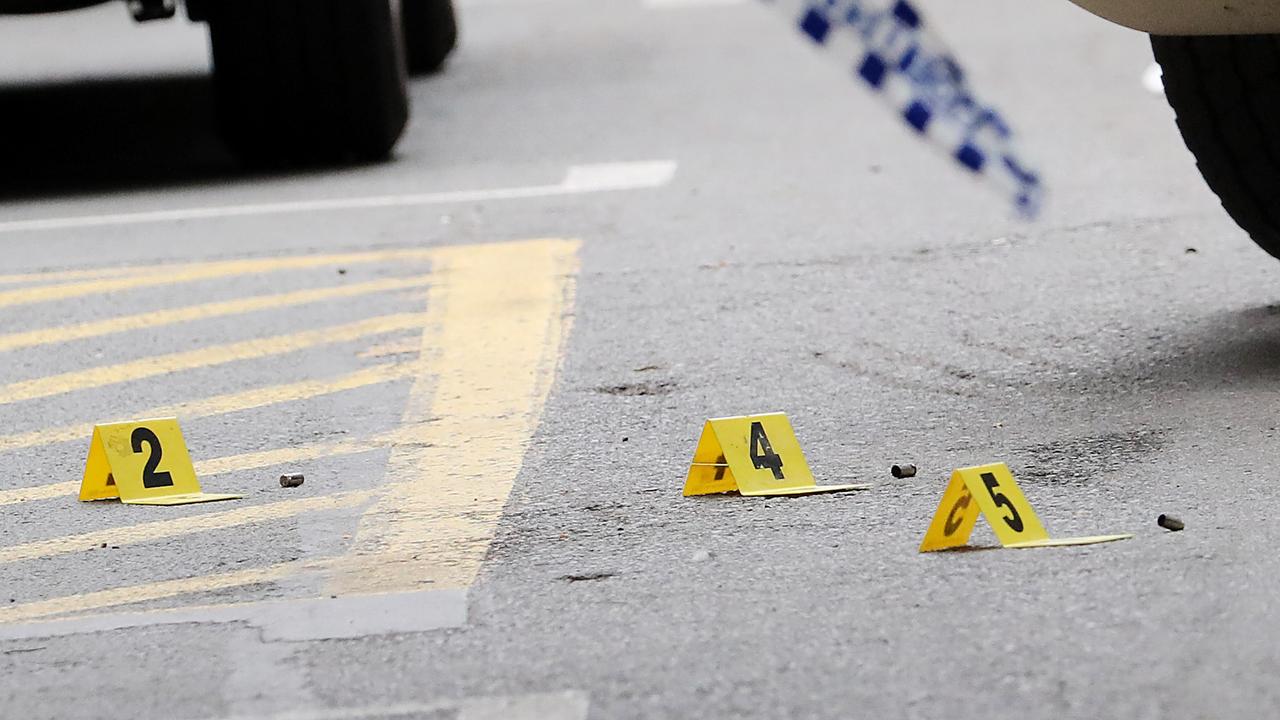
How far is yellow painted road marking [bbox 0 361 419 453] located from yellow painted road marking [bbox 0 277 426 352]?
93 centimetres

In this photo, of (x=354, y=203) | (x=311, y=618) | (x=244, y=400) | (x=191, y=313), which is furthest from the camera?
(x=354, y=203)

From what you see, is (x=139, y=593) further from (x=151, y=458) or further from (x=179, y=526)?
(x=151, y=458)

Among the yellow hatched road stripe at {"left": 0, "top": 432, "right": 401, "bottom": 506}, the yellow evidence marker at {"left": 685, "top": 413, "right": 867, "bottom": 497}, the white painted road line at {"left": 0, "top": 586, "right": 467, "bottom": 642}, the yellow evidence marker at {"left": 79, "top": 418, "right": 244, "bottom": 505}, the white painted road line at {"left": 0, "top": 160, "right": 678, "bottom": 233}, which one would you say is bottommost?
the white painted road line at {"left": 0, "top": 160, "right": 678, "bottom": 233}

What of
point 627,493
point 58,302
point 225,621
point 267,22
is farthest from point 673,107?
point 225,621

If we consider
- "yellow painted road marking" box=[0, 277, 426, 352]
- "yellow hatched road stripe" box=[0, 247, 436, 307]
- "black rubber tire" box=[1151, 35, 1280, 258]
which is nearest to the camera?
"black rubber tire" box=[1151, 35, 1280, 258]

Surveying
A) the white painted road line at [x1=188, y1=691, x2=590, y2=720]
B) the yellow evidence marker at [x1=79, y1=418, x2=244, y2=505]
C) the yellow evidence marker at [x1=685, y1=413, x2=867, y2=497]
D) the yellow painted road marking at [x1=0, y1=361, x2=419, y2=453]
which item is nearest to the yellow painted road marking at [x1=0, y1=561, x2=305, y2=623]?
the yellow evidence marker at [x1=79, y1=418, x2=244, y2=505]

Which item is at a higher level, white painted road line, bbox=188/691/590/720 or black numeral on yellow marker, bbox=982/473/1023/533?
white painted road line, bbox=188/691/590/720

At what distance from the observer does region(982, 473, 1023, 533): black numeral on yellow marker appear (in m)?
3.40

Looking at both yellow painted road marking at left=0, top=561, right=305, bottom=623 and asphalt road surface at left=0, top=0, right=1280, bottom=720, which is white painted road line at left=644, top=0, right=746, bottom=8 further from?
yellow painted road marking at left=0, top=561, right=305, bottom=623

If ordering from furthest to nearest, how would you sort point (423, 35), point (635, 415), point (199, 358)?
point (423, 35)
point (199, 358)
point (635, 415)

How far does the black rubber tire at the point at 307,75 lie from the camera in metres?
7.84

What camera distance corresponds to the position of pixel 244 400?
4848mm

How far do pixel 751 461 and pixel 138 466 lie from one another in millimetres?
1260

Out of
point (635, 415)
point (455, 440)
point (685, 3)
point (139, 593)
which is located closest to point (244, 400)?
point (455, 440)
